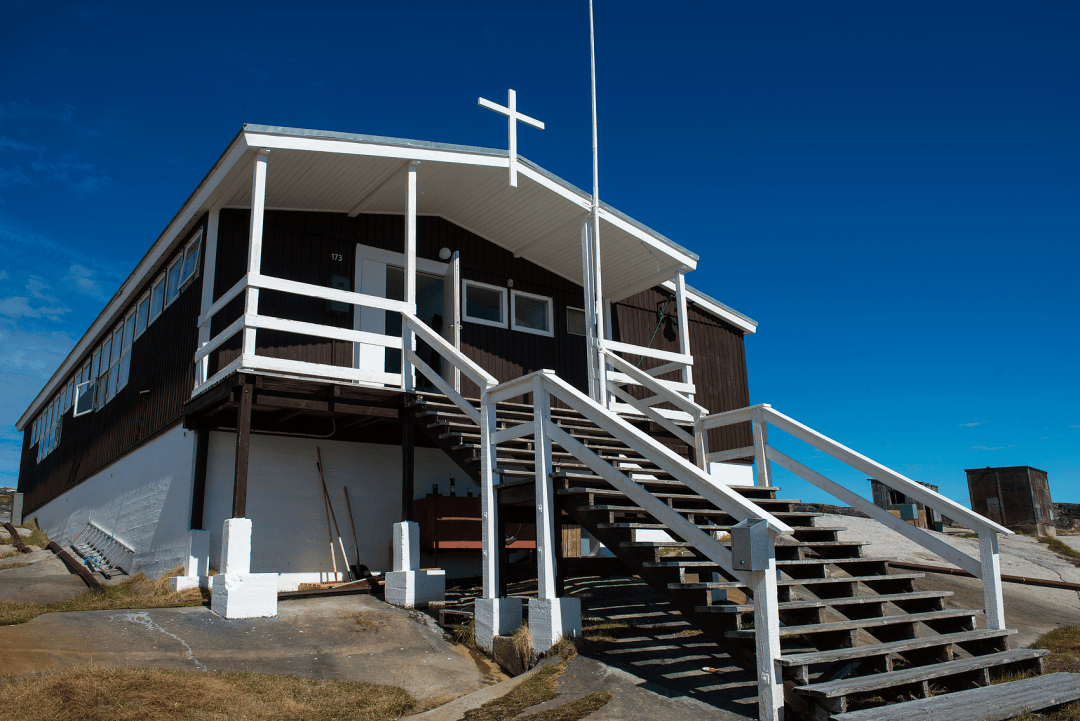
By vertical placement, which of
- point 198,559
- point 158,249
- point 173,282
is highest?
point 158,249

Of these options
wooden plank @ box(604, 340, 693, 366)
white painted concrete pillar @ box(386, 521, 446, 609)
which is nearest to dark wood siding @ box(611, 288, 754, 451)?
wooden plank @ box(604, 340, 693, 366)

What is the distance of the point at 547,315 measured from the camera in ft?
45.2

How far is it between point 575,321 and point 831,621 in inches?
340

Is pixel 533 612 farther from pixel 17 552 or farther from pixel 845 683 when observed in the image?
pixel 17 552

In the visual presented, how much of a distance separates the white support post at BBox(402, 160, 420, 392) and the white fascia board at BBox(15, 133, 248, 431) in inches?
84.5

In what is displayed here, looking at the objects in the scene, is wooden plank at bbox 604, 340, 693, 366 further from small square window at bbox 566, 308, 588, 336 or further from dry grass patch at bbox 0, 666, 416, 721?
dry grass patch at bbox 0, 666, 416, 721

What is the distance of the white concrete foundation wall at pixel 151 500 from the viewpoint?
34.2 ft

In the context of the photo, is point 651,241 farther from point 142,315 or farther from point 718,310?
point 142,315

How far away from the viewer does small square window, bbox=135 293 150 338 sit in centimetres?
1416

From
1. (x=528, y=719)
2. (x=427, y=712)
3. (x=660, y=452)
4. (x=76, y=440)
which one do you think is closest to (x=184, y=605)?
(x=427, y=712)

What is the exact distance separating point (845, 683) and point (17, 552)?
17.3 m

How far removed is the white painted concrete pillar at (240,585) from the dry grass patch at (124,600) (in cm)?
77

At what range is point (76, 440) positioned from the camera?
18.6m

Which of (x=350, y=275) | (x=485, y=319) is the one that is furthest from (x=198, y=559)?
(x=485, y=319)
